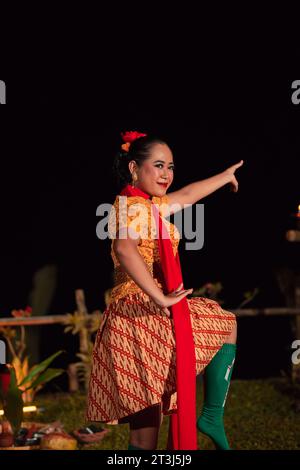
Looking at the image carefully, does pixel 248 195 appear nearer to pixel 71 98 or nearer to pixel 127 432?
pixel 71 98

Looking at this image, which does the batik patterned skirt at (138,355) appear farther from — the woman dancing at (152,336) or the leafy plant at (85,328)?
the leafy plant at (85,328)

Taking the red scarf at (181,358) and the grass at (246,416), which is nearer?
the red scarf at (181,358)

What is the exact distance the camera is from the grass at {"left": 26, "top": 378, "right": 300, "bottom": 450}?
494 cm

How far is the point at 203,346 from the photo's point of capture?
247 cm

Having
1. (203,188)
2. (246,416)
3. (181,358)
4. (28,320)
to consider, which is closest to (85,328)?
(28,320)

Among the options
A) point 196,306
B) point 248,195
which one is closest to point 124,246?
point 196,306

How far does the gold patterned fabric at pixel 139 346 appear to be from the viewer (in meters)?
2.40

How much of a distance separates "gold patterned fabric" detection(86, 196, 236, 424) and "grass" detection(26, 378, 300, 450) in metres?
2.40

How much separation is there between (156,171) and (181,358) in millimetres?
700

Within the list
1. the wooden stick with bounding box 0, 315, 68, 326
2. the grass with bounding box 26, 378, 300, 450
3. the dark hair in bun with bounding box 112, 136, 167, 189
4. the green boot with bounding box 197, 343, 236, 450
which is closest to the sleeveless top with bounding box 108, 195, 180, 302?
the dark hair in bun with bounding box 112, 136, 167, 189

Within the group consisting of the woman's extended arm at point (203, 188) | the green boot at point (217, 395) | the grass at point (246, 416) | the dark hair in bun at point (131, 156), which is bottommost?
the grass at point (246, 416)

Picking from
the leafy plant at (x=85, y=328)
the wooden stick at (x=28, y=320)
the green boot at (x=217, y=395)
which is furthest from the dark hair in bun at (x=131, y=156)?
the leafy plant at (x=85, y=328)

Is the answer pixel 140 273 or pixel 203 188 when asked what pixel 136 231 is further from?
pixel 203 188

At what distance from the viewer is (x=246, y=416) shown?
5746 mm
